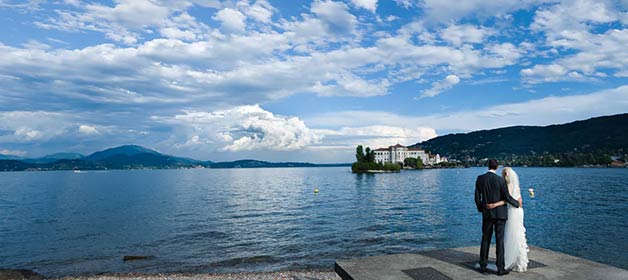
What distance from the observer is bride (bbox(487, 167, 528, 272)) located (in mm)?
9273

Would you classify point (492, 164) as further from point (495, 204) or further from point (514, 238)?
point (514, 238)

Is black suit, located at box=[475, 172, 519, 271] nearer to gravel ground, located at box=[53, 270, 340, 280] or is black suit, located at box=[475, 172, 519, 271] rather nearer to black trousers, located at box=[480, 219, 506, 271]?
black trousers, located at box=[480, 219, 506, 271]

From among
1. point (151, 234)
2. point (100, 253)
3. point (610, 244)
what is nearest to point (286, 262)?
point (100, 253)

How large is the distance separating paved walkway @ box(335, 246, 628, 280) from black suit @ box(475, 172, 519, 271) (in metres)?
0.58

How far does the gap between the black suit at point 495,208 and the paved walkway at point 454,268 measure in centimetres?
58

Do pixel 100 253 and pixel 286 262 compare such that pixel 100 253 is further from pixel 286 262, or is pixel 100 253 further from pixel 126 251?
pixel 286 262

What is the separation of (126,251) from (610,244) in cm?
3261

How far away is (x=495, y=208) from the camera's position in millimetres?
9156

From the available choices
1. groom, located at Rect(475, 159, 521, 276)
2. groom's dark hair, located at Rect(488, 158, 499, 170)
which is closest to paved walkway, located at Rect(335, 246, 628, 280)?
groom, located at Rect(475, 159, 521, 276)

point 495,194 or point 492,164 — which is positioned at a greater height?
point 492,164

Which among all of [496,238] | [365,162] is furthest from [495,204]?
[365,162]

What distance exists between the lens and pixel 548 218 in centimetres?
3722

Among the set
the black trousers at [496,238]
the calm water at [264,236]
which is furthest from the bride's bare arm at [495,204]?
the calm water at [264,236]

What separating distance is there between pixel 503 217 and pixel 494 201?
1.54 ft
